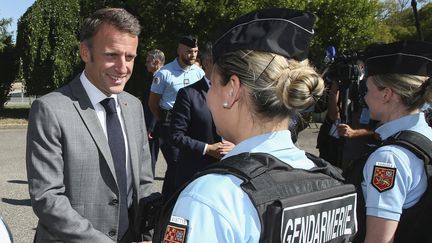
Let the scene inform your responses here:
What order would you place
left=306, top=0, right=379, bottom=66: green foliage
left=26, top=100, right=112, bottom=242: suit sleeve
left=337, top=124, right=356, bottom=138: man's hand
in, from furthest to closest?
left=306, top=0, right=379, bottom=66: green foliage → left=337, top=124, right=356, bottom=138: man's hand → left=26, top=100, right=112, bottom=242: suit sleeve

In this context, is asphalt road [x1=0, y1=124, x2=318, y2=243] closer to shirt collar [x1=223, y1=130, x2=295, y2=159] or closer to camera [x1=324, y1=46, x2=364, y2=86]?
camera [x1=324, y1=46, x2=364, y2=86]

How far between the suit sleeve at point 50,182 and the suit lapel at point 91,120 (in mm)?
139

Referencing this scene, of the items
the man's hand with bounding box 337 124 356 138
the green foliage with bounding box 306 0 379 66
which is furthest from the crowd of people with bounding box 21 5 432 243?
the green foliage with bounding box 306 0 379 66

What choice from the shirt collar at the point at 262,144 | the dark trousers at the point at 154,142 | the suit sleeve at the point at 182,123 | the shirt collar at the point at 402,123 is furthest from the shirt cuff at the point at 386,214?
the dark trousers at the point at 154,142

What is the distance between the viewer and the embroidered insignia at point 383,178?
7.19 ft

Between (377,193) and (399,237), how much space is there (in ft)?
0.94

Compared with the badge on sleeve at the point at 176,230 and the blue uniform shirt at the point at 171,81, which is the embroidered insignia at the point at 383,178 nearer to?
the badge on sleeve at the point at 176,230

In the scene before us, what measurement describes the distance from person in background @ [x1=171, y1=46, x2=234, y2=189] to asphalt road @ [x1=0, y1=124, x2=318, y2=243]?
229 centimetres

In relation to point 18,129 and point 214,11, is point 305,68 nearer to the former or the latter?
point 18,129

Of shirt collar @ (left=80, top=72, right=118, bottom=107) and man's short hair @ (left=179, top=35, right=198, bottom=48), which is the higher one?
man's short hair @ (left=179, top=35, right=198, bottom=48)

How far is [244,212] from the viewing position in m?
1.25

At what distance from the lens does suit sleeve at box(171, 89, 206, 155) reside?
3953 mm

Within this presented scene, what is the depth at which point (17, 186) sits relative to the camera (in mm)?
7570

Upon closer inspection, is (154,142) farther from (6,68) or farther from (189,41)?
(6,68)
